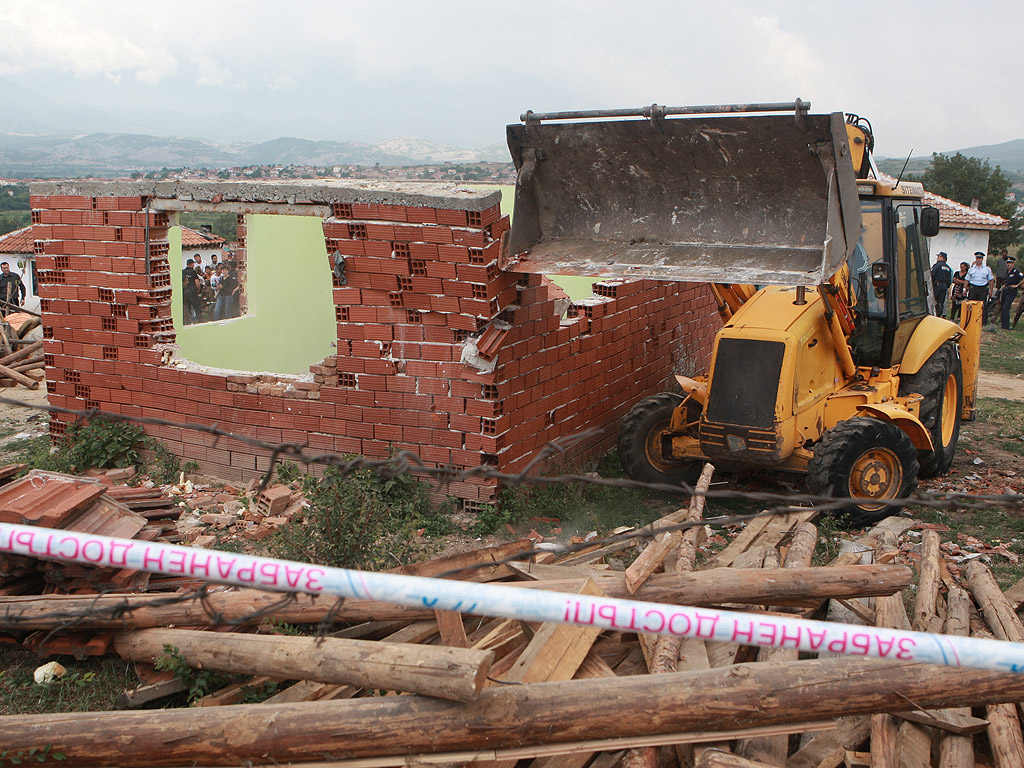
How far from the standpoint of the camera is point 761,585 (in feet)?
13.4

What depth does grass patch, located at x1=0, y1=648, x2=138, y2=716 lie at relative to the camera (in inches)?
164

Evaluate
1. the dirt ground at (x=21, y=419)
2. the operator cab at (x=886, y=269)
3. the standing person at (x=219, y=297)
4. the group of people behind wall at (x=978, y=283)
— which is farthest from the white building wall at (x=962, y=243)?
the dirt ground at (x=21, y=419)

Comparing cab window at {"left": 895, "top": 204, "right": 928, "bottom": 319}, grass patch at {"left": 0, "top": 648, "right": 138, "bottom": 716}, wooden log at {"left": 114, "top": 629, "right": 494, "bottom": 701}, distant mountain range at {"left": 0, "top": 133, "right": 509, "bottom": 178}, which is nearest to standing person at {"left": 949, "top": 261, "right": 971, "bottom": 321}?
cab window at {"left": 895, "top": 204, "right": 928, "bottom": 319}

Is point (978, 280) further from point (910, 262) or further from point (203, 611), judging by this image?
point (203, 611)

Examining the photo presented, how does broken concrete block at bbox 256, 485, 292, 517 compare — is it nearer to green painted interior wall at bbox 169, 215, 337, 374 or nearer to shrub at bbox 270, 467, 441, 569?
shrub at bbox 270, 467, 441, 569

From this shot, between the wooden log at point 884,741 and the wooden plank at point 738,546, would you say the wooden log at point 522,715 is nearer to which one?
the wooden log at point 884,741

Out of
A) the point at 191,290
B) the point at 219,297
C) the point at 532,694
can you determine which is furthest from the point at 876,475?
the point at 219,297

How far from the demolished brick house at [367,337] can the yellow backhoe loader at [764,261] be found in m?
0.61

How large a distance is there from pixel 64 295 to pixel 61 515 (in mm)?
3716

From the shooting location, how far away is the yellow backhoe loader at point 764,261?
5879 mm

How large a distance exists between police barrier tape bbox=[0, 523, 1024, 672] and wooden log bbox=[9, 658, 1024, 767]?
0.77 meters

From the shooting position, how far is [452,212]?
20.6ft

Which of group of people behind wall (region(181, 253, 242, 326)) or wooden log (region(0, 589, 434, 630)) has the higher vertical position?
wooden log (region(0, 589, 434, 630))

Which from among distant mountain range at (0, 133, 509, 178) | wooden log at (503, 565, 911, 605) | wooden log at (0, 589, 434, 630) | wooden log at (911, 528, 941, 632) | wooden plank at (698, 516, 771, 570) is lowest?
wooden log at (911, 528, 941, 632)
